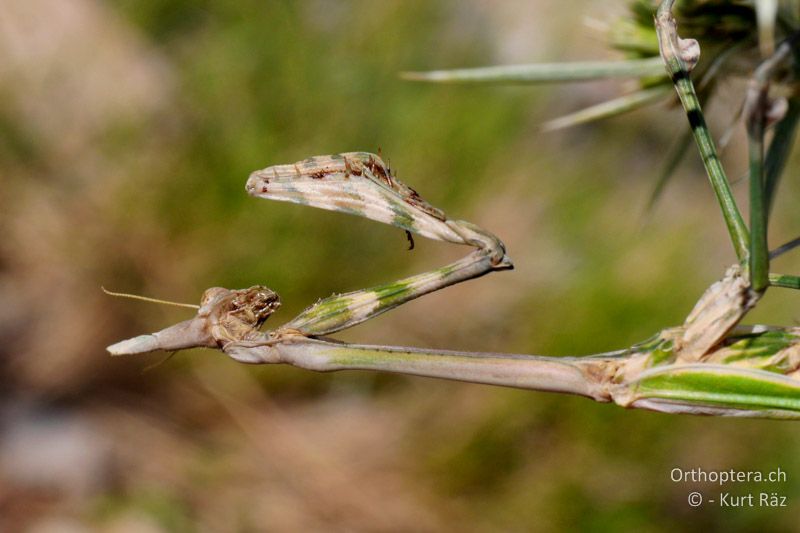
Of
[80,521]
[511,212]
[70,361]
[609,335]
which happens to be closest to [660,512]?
[609,335]

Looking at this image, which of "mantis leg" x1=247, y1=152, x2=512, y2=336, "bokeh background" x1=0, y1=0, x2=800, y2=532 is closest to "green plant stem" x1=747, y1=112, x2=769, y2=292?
"mantis leg" x1=247, y1=152, x2=512, y2=336

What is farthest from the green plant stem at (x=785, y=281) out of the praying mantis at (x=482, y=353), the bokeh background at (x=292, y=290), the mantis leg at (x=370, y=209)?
the bokeh background at (x=292, y=290)

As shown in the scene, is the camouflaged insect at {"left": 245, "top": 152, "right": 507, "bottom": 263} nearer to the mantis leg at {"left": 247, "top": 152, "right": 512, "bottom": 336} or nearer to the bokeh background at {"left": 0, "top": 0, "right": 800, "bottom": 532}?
the mantis leg at {"left": 247, "top": 152, "right": 512, "bottom": 336}

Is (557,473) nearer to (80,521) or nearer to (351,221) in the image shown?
(351,221)

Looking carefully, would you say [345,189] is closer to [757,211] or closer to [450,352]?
[450,352]

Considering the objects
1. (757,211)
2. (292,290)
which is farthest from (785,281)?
(292,290)

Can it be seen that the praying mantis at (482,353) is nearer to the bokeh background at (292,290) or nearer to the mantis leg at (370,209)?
the mantis leg at (370,209)
